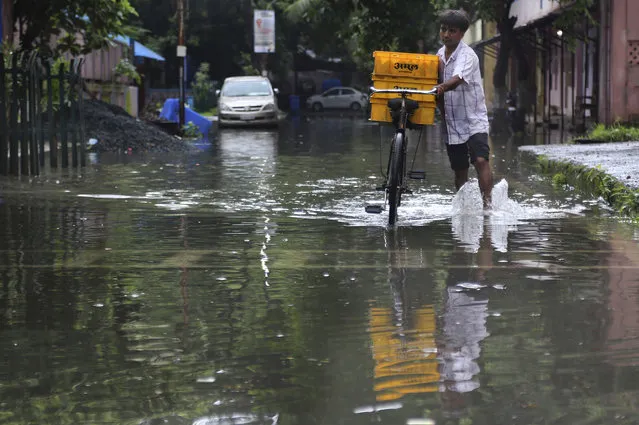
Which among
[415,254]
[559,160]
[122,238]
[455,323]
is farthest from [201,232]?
[559,160]

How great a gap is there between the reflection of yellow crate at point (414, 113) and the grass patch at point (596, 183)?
2007 millimetres

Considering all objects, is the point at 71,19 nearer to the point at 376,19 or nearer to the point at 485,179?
the point at 485,179

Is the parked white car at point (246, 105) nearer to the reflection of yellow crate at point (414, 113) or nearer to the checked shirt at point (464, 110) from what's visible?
the checked shirt at point (464, 110)

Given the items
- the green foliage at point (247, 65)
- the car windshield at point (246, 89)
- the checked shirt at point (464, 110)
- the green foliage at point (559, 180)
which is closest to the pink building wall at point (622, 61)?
the car windshield at point (246, 89)

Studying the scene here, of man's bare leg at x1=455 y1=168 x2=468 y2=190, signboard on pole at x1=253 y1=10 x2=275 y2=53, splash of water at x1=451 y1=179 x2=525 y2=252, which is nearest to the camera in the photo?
splash of water at x1=451 y1=179 x2=525 y2=252

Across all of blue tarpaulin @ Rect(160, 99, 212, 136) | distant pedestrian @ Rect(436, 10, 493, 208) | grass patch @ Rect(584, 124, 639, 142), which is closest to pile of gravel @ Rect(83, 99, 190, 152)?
blue tarpaulin @ Rect(160, 99, 212, 136)

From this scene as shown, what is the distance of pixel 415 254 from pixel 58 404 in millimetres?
4486

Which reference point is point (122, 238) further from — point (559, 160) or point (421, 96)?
point (559, 160)

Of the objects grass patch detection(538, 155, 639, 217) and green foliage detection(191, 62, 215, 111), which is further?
green foliage detection(191, 62, 215, 111)

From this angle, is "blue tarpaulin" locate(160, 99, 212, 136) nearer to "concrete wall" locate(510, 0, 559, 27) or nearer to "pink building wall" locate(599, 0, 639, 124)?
"concrete wall" locate(510, 0, 559, 27)

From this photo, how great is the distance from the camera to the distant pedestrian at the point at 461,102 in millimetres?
10953

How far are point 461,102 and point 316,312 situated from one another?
5.00 m

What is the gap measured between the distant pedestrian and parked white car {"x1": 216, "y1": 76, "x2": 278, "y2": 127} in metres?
29.1

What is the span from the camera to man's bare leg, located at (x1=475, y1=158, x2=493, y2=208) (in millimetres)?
11445
